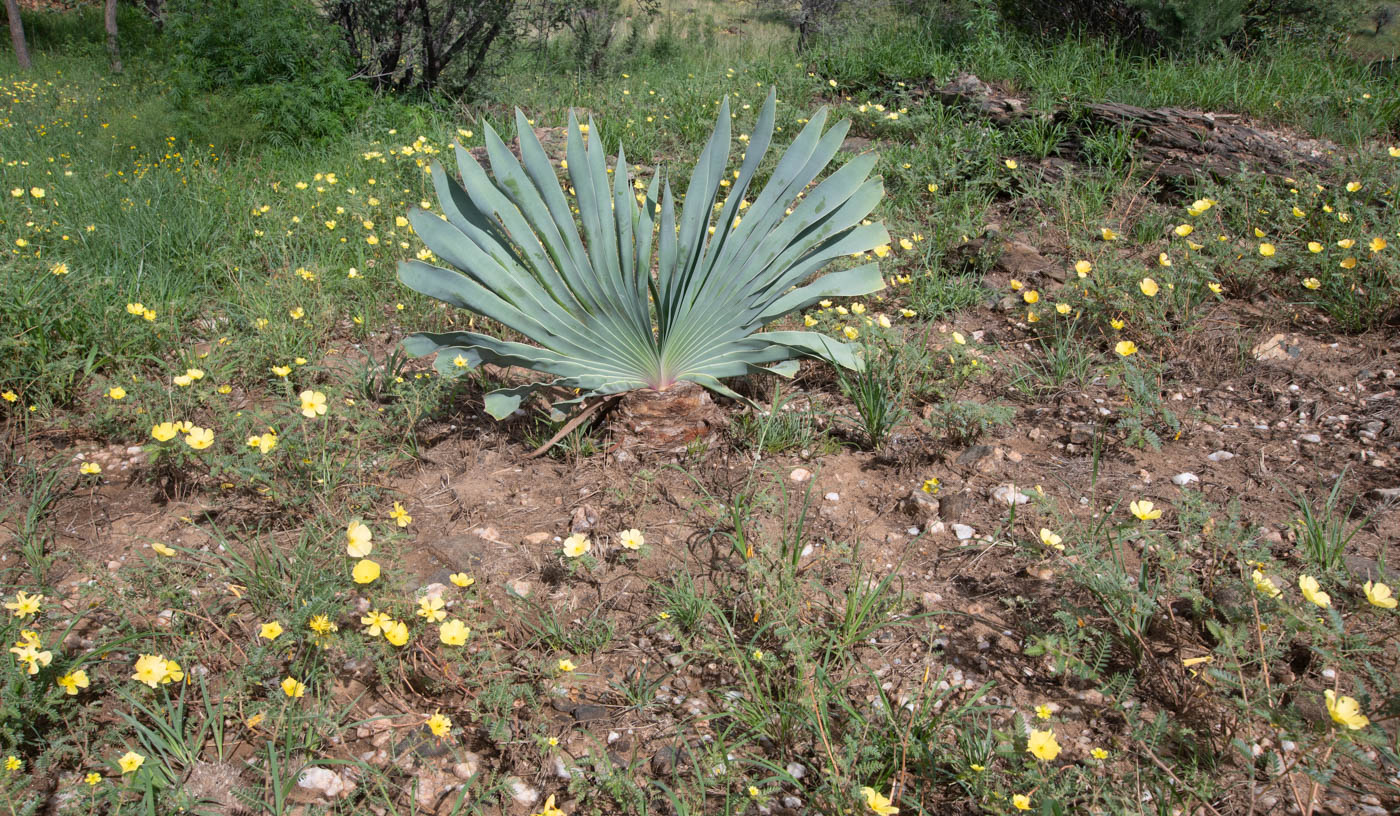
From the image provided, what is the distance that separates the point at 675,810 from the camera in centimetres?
157

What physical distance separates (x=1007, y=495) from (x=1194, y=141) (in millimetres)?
2834

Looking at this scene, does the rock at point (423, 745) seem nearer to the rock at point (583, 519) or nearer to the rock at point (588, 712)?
the rock at point (588, 712)

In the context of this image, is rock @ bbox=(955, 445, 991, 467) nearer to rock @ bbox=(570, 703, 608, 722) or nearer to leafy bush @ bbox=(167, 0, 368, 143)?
rock @ bbox=(570, 703, 608, 722)

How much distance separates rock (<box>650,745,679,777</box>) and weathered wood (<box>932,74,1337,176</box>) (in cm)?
358

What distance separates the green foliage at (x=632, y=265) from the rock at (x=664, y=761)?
3.50ft

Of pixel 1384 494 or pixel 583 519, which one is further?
pixel 583 519

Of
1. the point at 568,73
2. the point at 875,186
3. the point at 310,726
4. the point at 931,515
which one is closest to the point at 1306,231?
the point at 875,186

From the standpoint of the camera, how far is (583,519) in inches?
91.3

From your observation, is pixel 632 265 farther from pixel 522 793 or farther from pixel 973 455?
pixel 522 793

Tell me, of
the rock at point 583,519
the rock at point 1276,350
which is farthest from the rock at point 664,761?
the rock at point 1276,350

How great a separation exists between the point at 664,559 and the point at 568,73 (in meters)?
6.04

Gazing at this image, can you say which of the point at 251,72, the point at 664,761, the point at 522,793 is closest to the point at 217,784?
the point at 522,793

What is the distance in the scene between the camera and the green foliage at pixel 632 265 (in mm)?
2377

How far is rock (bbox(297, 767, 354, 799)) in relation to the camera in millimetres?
1623
